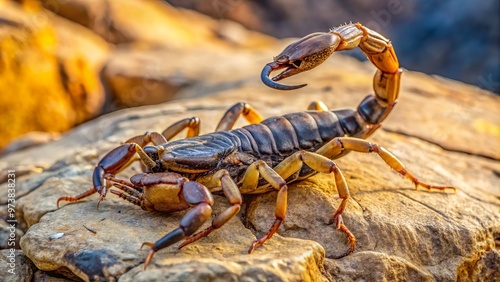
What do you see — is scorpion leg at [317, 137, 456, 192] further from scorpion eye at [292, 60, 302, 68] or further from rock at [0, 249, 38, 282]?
rock at [0, 249, 38, 282]

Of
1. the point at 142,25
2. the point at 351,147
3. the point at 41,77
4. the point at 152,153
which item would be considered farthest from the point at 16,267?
the point at 142,25

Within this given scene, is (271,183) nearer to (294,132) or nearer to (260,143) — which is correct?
(260,143)

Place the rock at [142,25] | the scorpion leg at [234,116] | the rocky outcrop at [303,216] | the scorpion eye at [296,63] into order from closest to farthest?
the rocky outcrop at [303,216] → the scorpion eye at [296,63] → the scorpion leg at [234,116] → the rock at [142,25]

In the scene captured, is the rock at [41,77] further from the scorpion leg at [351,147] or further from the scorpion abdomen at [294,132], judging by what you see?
the scorpion leg at [351,147]

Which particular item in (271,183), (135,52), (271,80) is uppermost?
(271,80)

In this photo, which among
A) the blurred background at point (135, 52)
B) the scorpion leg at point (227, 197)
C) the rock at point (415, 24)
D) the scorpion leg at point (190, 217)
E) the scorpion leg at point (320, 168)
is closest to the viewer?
the scorpion leg at point (190, 217)

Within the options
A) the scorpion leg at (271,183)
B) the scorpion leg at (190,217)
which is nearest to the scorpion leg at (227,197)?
the scorpion leg at (190,217)

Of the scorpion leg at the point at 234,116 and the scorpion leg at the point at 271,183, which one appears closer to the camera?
the scorpion leg at the point at 271,183
